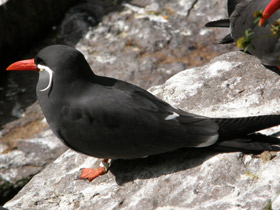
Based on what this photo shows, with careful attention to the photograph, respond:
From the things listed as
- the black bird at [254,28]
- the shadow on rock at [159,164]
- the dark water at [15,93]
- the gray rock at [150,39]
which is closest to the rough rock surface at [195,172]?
the shadow on rock at [159,164]

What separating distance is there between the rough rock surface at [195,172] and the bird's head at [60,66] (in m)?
0.72

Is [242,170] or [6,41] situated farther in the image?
[6,41]

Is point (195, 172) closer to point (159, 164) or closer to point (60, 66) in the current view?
point (159, 164)

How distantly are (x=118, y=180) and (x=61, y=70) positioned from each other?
87 cm

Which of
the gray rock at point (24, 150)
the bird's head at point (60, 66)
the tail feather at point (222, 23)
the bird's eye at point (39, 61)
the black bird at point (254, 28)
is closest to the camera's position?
the bird's head at point (60, 66)

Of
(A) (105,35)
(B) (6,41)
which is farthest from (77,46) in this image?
(B) (6,41)

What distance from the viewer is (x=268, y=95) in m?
3.97

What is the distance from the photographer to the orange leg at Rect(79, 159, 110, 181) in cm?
373

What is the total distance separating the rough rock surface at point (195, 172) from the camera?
318 cm

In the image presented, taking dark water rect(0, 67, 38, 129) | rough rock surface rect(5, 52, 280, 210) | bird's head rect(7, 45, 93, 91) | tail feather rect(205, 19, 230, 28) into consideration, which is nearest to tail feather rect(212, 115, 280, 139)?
rough rock surface rect(5, 52, 280, 210)

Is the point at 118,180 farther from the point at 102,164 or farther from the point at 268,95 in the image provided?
the point at 268,95

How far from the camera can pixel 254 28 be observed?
459 cm

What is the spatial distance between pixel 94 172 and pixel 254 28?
199 cm

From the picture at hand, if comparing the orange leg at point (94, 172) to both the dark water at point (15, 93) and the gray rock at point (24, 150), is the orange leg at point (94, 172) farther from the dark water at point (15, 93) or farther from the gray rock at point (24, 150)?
the dark water at point (15, 93)
